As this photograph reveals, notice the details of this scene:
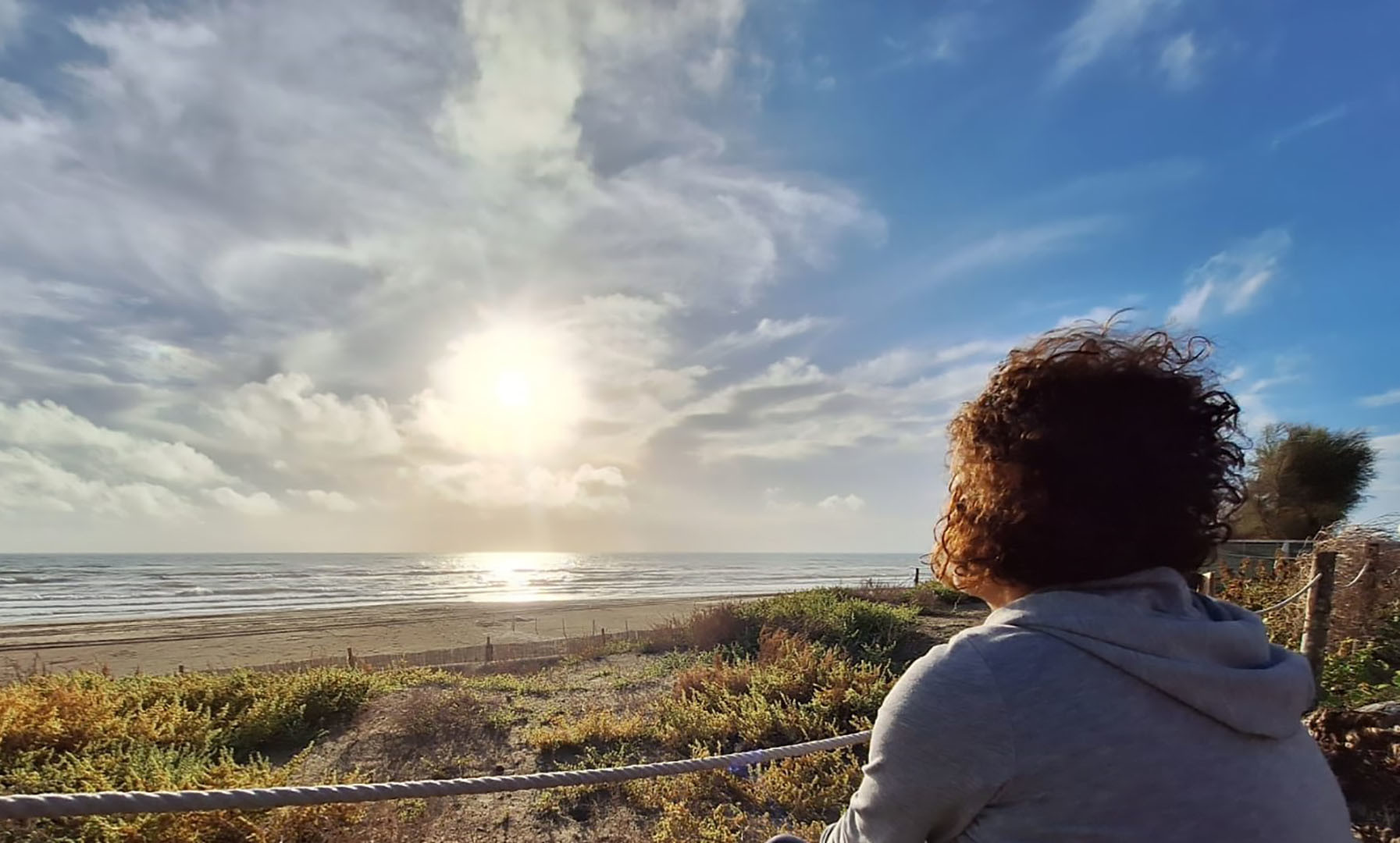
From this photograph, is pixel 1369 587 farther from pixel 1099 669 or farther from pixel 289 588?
pixel 289 588

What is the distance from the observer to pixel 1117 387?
1.16m

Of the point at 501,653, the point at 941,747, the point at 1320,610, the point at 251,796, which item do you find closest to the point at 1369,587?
the point at 1320,610

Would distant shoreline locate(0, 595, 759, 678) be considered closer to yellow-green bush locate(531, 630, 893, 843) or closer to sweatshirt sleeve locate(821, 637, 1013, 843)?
yellow-green bush locate(531, 630, 893, 843)

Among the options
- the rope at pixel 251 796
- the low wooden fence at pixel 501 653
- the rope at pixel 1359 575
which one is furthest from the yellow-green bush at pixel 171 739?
the rope at pixel 1359 575

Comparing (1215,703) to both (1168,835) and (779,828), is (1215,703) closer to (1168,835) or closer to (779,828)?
(1168,835)

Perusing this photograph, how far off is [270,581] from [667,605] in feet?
109

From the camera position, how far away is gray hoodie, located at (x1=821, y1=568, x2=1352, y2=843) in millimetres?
954

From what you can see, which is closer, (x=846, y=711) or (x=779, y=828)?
(x=779, y=828)

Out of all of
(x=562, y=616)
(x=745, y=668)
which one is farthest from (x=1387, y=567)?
(x=562, y=616)

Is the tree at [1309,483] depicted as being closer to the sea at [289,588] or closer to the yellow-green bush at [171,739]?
the sea at [289,588]

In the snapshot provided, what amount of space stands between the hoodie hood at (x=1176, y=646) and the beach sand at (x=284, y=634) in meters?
18.1

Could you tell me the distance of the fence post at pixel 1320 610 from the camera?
16.9 feet

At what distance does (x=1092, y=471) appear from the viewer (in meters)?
1.09

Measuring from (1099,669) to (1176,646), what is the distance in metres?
0.12
